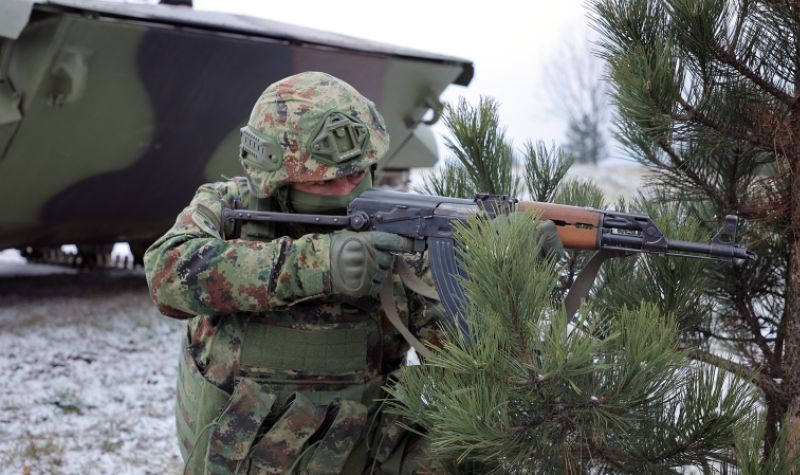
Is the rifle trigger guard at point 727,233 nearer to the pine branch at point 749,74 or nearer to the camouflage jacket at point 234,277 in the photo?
the pine branch at point 749,74

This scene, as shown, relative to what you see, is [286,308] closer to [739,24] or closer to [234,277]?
[234,277]

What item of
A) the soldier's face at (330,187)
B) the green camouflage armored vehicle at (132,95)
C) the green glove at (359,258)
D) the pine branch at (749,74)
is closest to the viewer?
the pine branch at (749,74)

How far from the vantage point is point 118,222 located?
19.9 feet

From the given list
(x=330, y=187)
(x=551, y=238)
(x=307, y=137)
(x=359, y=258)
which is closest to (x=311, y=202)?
(x=330, y=187)

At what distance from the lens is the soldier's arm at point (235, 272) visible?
203cm

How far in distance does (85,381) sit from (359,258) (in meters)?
2.86

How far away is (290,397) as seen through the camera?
2238 mm

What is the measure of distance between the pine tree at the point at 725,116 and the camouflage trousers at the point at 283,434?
2.13ft

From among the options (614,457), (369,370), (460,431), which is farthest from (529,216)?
(369,370)

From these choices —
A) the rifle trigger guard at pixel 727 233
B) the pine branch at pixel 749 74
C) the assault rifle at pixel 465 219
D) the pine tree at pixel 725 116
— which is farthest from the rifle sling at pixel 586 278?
the pine branch at pixel 749 74

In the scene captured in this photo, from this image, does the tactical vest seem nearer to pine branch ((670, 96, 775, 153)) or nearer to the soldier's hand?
the soldier's hand

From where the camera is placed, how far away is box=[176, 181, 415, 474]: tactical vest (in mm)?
2207

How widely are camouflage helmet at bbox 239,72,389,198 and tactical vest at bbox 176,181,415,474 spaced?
0.17m

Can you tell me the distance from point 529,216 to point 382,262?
2.01 ft
